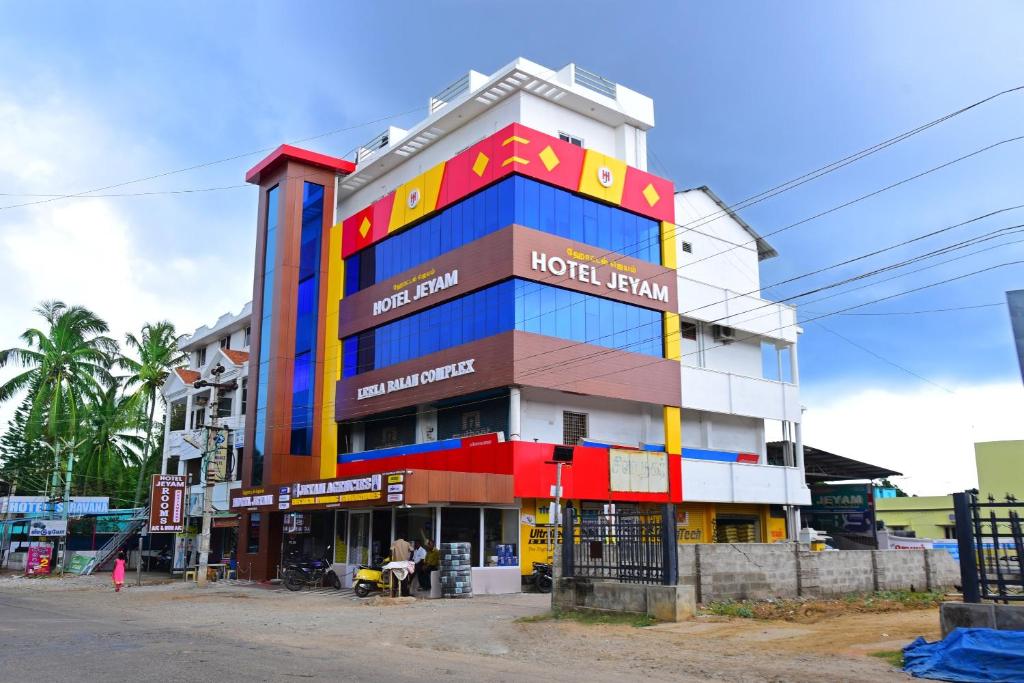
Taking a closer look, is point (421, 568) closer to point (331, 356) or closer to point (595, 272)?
point (595, 272)

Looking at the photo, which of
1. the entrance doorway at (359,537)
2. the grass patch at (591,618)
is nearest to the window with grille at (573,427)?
the entrance doorway at (359,537)

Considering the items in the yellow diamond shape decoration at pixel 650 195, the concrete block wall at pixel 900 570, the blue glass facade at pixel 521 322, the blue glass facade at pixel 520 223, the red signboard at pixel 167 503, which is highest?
the yellow diamond shape decoration at pixel 650 195

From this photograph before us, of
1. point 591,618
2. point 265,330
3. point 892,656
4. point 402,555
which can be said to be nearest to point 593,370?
point 402,555

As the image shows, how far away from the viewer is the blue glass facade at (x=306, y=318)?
39.3 m

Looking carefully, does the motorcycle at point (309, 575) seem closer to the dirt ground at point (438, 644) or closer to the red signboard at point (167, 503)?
the dirt ground at point (438, 644)

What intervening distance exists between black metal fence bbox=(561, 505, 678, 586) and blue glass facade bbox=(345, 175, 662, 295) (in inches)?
599

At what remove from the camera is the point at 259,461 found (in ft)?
128

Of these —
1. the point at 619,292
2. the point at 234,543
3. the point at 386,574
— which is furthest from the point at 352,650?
the point at 234,543

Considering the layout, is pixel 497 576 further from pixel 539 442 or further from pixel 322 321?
pixel 322 321

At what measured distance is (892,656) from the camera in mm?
12117

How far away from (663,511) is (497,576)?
1149cm

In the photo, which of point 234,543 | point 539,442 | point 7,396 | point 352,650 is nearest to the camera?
point 352,650

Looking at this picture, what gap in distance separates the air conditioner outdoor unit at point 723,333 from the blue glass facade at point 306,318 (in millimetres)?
18394

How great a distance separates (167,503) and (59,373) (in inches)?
898
